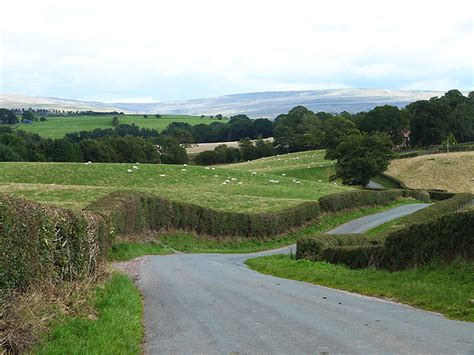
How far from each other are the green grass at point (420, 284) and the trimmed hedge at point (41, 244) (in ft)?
25.5

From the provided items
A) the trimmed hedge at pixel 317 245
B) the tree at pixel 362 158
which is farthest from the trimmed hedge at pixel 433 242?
the tree at pixel 362 158

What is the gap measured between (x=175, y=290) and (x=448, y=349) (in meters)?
10.5

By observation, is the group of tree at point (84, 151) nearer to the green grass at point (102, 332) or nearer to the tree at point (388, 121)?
the tree at point (388, 121)

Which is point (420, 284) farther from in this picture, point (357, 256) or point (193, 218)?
point (193, 218)

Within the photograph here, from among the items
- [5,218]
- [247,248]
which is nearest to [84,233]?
[5,218]

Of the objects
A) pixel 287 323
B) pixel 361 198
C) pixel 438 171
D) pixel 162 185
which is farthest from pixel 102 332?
pixel 438 171

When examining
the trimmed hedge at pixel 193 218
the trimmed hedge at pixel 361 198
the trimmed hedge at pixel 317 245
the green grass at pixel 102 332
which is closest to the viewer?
the green grass at pixel 102 332

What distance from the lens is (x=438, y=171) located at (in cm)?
9600

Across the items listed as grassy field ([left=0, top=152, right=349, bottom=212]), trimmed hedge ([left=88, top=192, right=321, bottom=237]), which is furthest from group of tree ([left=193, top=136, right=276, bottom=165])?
trimmed hedge ([left=88, top=192, right=321, bottom=237])

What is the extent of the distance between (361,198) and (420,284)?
44.7m

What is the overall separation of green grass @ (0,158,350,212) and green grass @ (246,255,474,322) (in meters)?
28.0

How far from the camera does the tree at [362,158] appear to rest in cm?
8544

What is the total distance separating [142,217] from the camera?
36.7 metres

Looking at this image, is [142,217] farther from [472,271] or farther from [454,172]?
[454,172]
